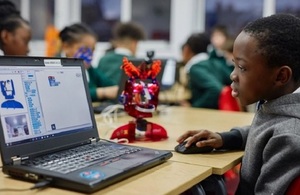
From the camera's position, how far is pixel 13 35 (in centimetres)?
251

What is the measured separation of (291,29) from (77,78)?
653mm

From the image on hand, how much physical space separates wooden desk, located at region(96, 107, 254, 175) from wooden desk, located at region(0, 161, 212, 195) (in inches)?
3.1

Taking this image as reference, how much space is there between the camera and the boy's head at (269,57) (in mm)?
1216

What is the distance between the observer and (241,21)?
5242mm

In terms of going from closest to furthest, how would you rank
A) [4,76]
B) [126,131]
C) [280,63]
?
[4,76] → [280,63] → [126,131]

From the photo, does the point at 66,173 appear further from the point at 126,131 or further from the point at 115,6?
the point at 115,6

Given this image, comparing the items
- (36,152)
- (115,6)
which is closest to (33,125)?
(36,152)

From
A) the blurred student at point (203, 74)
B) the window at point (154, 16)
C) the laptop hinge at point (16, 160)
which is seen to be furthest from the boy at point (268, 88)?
the window at point (154, 16)

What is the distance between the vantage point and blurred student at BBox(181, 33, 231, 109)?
345 centimetres

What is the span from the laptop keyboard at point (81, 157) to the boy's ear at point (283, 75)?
1.51 ft

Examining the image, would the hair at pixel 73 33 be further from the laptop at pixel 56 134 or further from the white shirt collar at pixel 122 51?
the laptop at pixel 56 134

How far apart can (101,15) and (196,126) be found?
175 inches

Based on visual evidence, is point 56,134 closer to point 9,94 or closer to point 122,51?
point 9,94

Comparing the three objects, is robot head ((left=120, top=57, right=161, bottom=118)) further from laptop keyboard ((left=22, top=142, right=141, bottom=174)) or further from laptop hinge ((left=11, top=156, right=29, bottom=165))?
laptop hinge ((left=11, top=156, right=29, bottom=165))
